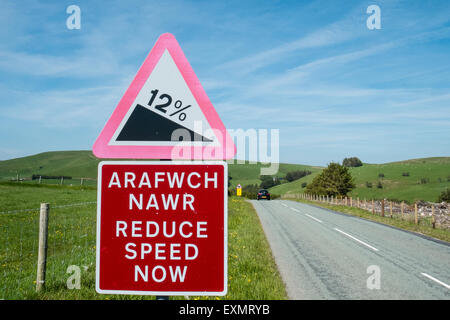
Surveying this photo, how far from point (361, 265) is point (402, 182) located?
3485 inches

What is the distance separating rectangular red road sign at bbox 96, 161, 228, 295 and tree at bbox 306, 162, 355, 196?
7474 cm

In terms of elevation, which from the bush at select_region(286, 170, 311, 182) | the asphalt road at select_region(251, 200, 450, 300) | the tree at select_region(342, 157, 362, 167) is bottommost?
the asphalt road at select_region(251, 200, 450, 300)

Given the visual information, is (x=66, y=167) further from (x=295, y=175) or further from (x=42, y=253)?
(x=42, y=253)

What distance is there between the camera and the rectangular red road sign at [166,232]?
6.87 ft

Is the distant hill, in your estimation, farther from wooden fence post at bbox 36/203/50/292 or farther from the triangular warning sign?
the triangular warning sign

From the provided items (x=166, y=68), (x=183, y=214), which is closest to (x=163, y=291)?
(x=183, y=214)

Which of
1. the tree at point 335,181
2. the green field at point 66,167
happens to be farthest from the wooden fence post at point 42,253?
the green field at point 66,167

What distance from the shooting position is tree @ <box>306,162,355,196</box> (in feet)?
240

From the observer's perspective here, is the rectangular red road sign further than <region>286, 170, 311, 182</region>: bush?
No

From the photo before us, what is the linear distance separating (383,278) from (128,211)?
21.0ft

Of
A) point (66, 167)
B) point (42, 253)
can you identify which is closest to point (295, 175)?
point (66, 167)

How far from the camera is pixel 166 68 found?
2299mm

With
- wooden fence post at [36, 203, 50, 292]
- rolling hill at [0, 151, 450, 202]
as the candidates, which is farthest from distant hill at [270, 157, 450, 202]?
wooden fence post at [36, 203, 50, 292]
